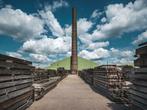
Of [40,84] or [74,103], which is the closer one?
[74,103]

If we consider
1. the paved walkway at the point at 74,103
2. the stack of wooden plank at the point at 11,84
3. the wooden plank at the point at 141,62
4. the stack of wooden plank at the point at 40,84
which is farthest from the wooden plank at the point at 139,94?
the stack of wooden plank at the point at 40,84

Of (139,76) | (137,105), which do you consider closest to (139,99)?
(137,105)

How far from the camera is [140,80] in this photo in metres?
6.70

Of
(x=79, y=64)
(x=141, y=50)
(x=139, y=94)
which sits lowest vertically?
(x=139, y=94)

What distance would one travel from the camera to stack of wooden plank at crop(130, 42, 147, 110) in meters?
6.18

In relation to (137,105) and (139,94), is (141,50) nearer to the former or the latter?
(139,94)

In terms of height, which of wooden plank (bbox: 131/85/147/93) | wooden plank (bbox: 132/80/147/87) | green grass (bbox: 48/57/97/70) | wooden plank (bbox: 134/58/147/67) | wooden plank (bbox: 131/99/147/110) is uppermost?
green grass (bbox: 48/57/97/70)

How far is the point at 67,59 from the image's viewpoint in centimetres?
12769

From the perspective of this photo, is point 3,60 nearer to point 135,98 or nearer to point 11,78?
point 11,78

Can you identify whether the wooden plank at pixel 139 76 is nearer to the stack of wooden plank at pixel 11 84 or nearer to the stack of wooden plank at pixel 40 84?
the stack of wooden plank at pixel 11 84

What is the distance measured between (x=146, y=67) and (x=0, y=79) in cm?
417

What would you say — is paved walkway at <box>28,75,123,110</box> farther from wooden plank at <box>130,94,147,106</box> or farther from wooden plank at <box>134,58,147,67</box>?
wooden plank at <box>134,58,147,67</box>

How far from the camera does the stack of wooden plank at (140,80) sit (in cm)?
618

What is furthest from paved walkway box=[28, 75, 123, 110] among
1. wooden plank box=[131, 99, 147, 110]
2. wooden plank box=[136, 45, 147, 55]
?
wooden plank box=[136, 45, 147, 55]
